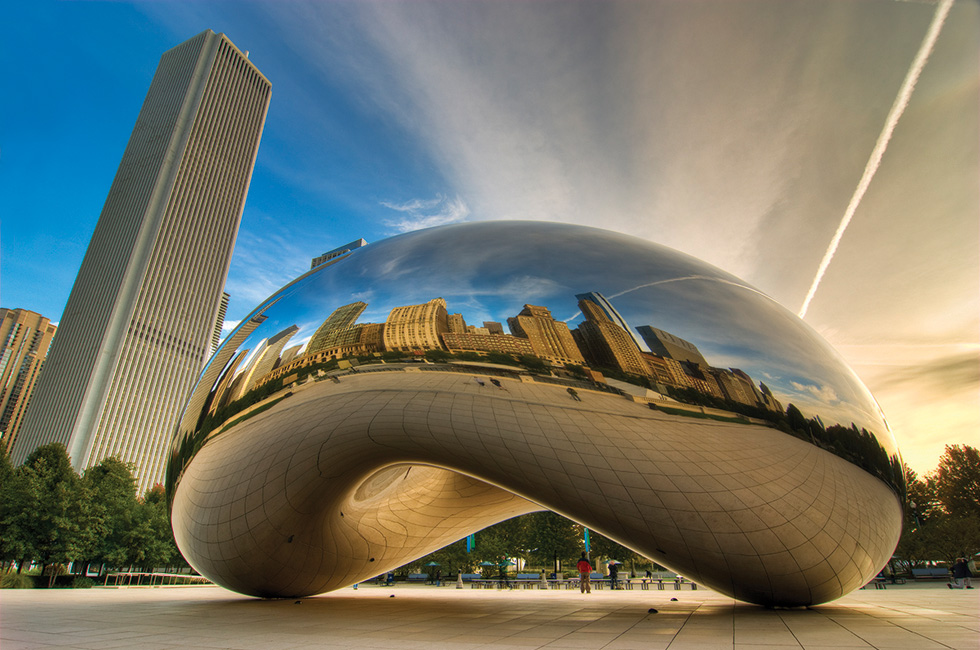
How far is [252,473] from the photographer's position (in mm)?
6051

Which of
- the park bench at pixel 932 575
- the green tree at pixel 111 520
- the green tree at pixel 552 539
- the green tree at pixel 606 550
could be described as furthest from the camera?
the green tree at pixel 606 550

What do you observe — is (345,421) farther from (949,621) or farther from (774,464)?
(949,621)

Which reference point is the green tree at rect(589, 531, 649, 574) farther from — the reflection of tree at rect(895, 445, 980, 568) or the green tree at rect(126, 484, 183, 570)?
the green tree at rect(126, 484, 183, 570)

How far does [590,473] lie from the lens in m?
5.16

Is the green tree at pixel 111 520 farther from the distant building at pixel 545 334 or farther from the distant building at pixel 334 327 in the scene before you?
the distant building at pixel 545 334

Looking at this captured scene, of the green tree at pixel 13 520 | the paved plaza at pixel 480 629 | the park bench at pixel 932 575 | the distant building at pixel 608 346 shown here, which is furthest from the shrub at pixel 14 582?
the park bench at pixel 932 575

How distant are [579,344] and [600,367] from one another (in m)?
0.30

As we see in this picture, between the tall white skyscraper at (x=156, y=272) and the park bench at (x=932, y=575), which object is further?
Answer: the tall white skyscraper at (x=156, y=272)

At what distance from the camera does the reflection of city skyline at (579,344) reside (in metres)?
4.93

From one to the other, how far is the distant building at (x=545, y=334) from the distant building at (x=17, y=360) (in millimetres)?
151576

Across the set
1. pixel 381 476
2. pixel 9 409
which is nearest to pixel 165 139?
pixel 9 409

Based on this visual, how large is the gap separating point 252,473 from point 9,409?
161782 mm

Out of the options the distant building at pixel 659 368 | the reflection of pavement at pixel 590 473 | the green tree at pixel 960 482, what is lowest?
the reflection of pavement at pixel 590 473

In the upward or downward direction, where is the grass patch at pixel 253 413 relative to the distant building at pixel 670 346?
downward
